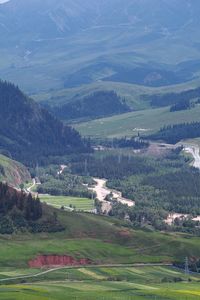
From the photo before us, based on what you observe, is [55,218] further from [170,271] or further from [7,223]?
[170,271]

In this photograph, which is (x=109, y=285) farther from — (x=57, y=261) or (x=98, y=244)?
(x=98, y=244)

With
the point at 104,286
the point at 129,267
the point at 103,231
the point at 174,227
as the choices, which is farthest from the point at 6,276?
the point at 174,227

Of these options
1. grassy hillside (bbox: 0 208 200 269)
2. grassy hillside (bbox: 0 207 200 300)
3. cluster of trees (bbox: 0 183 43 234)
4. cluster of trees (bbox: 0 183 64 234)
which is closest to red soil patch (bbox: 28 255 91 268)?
grassy hillside (bbox: 0 207 200 300)

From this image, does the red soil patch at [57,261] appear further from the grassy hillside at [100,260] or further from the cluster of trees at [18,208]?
the cluster of trees at [18,208]

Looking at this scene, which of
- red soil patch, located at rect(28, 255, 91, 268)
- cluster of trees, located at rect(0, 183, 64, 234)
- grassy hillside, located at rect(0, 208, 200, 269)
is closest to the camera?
red soil patch, located at rect(28, 255, 91, 268)

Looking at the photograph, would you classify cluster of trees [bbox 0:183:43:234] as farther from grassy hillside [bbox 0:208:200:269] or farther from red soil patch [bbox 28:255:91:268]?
red soil patch [bbox 28:255:91:268]

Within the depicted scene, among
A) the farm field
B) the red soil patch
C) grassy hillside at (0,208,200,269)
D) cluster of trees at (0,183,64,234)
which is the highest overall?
cluster of trees at (0,183,64,234)
